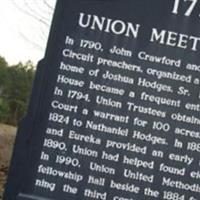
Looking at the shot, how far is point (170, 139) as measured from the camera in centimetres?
517

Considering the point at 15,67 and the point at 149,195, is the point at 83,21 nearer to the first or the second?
the point at 149,195

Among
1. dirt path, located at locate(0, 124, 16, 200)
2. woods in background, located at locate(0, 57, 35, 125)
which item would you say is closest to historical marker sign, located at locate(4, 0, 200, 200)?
dirt path, located at locate(0, 124, 16, 200)

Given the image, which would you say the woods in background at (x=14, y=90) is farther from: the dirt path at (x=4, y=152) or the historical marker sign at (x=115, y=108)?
the historical marker sign at (x=115, y=108)

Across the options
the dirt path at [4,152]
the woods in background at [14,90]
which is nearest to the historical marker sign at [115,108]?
the dirt path at [4,152]

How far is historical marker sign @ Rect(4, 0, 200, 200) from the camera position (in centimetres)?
517

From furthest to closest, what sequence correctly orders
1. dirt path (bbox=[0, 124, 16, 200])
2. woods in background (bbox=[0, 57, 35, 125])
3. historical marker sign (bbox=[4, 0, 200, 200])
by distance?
1. woods in background (bbox=[0, 57, 35, 125])
2. dirt path (bbox=[0, 124, 16, 200])
3. historical marker sign (bbox=[4, 0, 200, 200])

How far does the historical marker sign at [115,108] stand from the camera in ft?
17.0

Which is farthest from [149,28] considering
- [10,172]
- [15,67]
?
[15,67]

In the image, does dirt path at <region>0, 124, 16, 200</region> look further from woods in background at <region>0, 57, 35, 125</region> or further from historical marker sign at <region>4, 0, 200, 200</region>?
woods in background at <region>0, 57, 35, 125</region>

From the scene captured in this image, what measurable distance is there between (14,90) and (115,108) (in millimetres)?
35381

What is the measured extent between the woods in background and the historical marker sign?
108ft

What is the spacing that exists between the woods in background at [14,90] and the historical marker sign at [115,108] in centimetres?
3283

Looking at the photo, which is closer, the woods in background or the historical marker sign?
the historical marker sign

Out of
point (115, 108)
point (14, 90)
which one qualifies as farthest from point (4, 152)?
point (14, 90)
